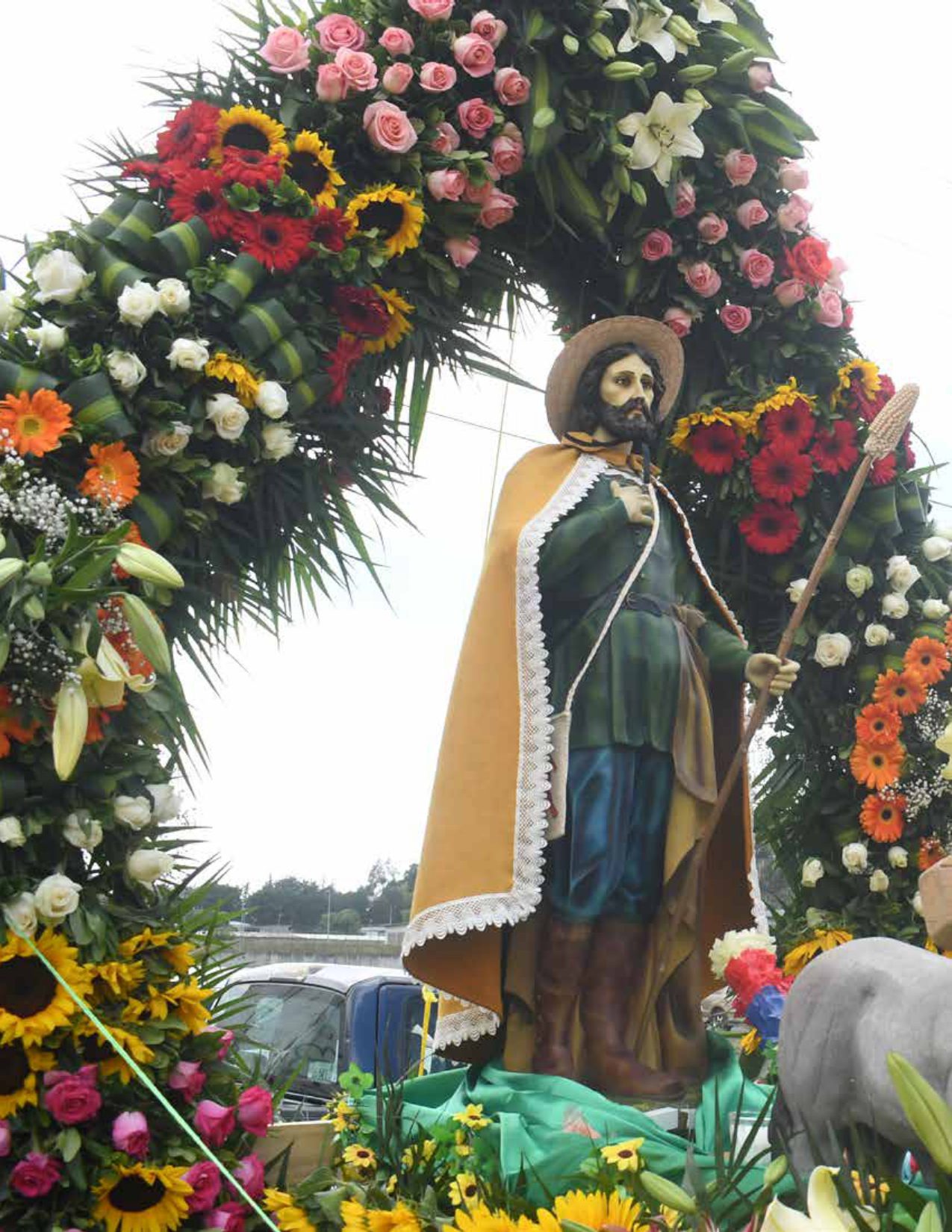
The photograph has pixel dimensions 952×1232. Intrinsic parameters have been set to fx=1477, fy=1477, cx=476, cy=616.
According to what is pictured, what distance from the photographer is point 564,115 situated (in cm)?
542

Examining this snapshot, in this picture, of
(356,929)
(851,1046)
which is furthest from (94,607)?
(356,929)

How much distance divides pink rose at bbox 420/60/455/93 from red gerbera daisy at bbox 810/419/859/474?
1.93 meters

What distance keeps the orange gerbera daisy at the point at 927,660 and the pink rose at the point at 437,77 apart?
8.78 feet

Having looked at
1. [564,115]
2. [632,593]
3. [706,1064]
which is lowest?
[706,1064]

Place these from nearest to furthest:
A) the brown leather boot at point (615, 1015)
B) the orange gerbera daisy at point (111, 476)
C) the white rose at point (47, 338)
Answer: the orange gerbera daisy at point (111, 476) → the white rose at point (47, 338) → the brown leather boot at point (615, 1015)

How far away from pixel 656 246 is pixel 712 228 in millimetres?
231

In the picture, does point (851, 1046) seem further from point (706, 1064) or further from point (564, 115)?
point (564, 115)

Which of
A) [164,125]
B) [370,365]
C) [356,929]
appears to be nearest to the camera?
[164,125]

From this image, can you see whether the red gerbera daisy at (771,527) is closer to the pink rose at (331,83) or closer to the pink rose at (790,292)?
the pink rose at (790,292)

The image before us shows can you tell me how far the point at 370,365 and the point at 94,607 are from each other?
1806mm

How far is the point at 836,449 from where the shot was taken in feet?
18.8

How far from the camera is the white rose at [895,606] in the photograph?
18.6ft

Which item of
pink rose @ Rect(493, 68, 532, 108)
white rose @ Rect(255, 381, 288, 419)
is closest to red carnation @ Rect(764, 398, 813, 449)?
pink rose @ Rect(493, 68, 532, 108)

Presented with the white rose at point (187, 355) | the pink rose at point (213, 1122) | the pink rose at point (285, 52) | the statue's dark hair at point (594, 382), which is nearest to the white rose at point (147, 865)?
the pink rose at point (213, 1122)
